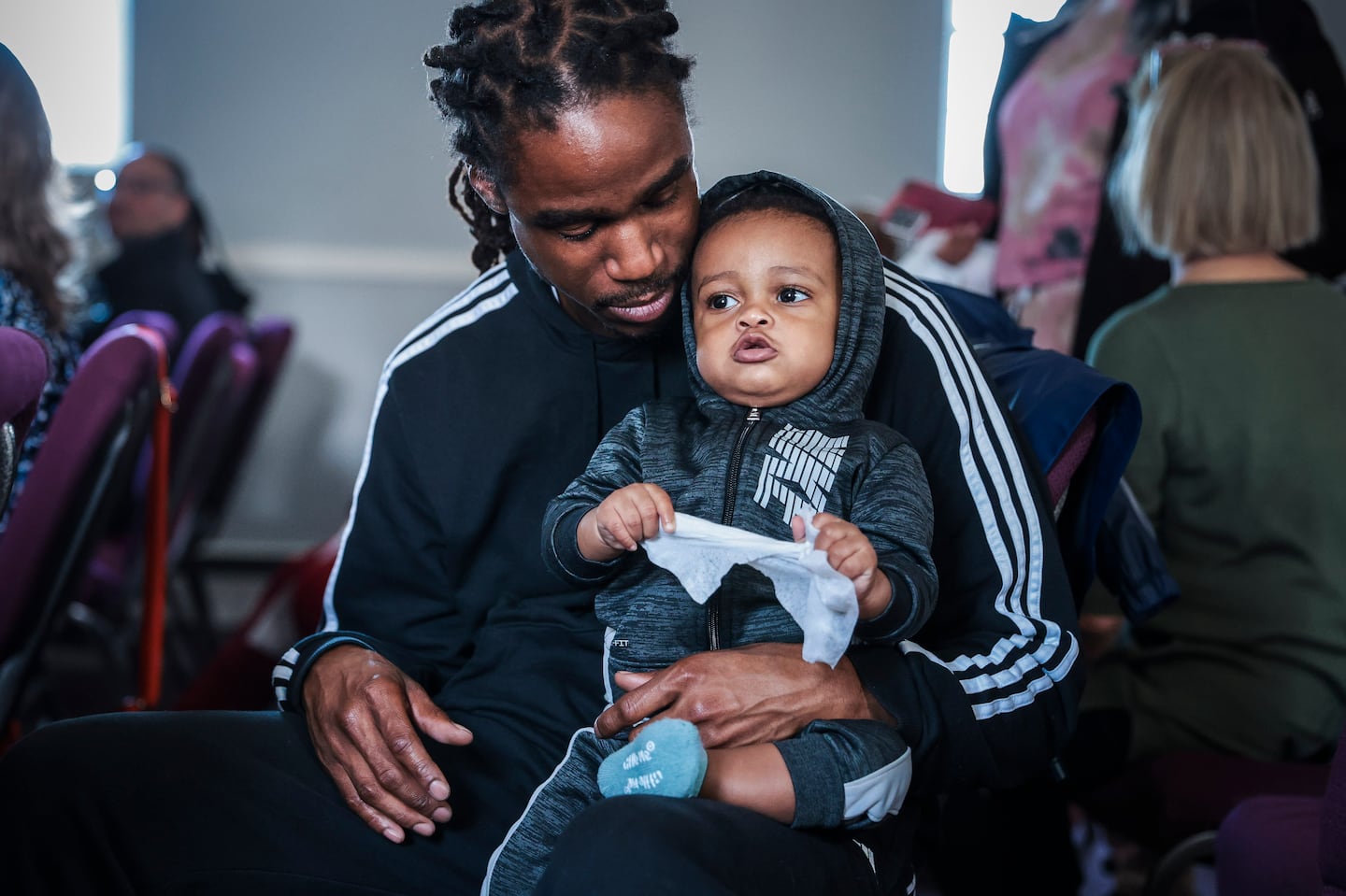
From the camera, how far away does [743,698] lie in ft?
3.43

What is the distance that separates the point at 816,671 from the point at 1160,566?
0.65m

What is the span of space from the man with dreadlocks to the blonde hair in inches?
36.2

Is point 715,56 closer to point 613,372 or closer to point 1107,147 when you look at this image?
point 1107,147

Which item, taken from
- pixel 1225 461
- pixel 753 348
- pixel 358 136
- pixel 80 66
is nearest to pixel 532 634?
pixel 753 348

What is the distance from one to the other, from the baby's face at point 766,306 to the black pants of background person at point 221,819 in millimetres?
433

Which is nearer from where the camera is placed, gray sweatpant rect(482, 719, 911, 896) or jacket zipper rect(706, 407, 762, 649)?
gray sweatpant rect(482, 719, 911, 896)

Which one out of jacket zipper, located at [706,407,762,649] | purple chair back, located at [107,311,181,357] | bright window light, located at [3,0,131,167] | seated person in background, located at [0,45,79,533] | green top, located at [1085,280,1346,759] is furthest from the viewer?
bright window light, located at [3,0,131,167]

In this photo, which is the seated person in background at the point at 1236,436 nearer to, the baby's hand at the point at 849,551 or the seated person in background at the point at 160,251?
the baby's hand at the point at 849,551

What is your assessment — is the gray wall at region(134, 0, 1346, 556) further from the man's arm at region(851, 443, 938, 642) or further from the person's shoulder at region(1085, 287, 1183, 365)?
the man's arm at region(851, 443, 938, 642)

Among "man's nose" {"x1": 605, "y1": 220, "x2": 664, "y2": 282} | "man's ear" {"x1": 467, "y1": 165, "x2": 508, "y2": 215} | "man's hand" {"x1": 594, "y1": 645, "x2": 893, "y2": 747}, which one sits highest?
"man's ear" {"x1": 467, "y1": 165, "x2": 508, "y2": 215}

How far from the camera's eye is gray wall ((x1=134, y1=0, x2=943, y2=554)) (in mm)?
4555

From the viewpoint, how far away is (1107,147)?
8.92 feet

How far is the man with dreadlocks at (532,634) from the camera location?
1.07 metres

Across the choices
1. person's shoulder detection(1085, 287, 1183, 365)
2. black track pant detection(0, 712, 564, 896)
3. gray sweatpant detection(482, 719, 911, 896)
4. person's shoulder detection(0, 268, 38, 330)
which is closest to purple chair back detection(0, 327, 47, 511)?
black track pant detection(0, 712, 564, 896)
